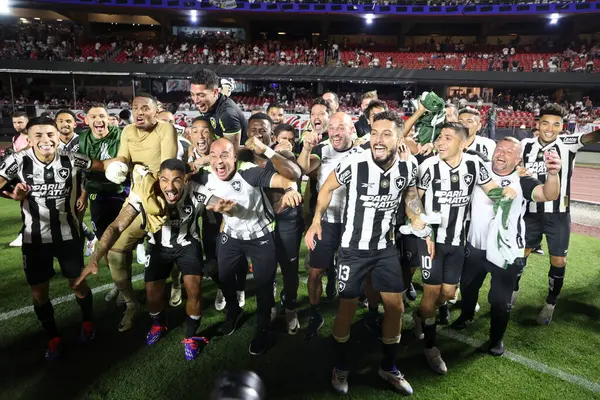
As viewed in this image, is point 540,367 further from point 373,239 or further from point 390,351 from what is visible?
point 373,239

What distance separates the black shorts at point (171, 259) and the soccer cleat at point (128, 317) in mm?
899

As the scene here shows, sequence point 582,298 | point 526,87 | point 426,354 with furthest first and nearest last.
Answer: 1. point 526,87
2. point 582,298
3. point 426,354

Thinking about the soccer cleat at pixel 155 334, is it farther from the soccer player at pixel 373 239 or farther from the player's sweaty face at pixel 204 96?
the player's sweaty face at pixel 204 96

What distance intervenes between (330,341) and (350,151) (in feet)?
7.17

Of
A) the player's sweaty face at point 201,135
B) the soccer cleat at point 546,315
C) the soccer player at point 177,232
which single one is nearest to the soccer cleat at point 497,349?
the soccer cleat at point 546,315

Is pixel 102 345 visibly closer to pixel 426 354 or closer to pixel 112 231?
pixel 112 231

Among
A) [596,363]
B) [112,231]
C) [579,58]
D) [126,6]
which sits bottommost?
[596,363]

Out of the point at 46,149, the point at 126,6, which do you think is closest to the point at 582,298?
the point at 46,149

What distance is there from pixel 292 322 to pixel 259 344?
0.60 meters

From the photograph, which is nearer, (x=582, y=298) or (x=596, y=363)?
(x=596, y=363)

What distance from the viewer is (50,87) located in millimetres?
30844

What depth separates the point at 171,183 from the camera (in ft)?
13.0

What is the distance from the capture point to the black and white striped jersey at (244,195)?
4.07 meters

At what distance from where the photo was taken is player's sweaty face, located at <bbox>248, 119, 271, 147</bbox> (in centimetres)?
495
